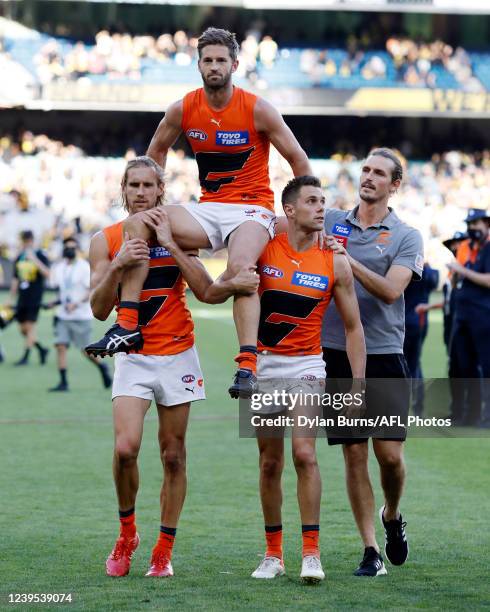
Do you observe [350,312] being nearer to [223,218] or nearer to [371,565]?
[223,218]

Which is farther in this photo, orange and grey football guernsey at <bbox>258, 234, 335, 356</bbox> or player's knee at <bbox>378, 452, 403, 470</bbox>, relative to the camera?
player's knee at <bbox>378, 452, 403, 470</bbox>

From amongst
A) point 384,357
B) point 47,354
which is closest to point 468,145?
point 47,354

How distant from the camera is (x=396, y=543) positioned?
657 cm

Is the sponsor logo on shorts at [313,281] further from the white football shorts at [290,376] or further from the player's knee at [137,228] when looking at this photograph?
the player's knee at [137,228]

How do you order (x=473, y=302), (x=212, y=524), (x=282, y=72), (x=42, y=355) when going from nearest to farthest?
(x=212, y=524) < (x=473, y=302) < (x=42, y=355) < (x=282, y=72)

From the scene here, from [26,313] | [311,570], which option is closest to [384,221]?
[311,570]

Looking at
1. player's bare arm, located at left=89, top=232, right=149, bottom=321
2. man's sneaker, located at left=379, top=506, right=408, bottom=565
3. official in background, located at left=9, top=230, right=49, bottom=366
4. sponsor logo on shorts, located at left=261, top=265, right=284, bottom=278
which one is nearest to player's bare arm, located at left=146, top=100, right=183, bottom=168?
player's bare arm, located at left=89, top=232, right=149, bottom=321

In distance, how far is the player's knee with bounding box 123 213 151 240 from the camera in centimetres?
614

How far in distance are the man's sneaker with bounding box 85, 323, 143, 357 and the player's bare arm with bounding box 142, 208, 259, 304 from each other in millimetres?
398

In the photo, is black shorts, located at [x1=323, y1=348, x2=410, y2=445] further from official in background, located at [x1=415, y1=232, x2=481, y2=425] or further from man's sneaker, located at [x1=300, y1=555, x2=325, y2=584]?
official in background, located at [x1=415, y1=232, x2=481, y2=425]

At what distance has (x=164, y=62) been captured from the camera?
4094 cm

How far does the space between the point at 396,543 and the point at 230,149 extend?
237cm

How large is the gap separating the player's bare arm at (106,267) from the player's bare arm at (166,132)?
647 millimetres

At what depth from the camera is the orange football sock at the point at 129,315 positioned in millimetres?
6105
